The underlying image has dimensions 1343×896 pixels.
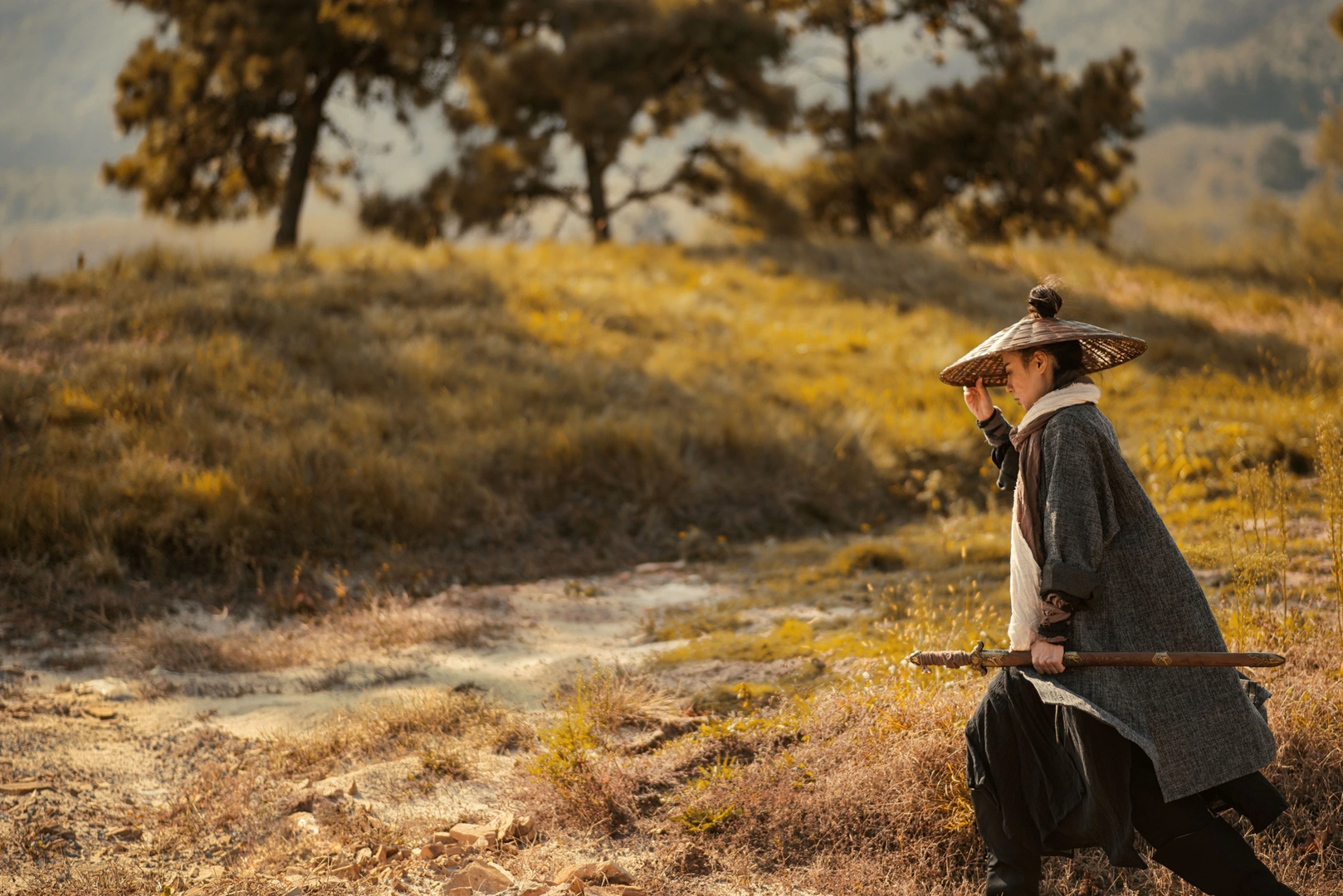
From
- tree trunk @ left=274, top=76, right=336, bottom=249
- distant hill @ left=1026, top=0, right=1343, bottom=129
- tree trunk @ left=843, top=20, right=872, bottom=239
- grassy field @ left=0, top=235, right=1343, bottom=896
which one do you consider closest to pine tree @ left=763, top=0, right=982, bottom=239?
tree trunk @ left=843, top=20, right=872, bottom=239

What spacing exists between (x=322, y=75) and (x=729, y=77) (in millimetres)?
7182

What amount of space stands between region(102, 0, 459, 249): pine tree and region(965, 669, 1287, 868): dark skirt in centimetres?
1464

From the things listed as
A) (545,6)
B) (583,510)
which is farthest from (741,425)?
(545,6)

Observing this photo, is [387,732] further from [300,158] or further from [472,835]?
[300,158]

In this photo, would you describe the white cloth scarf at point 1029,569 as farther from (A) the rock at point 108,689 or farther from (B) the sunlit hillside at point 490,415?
(B) the sunlit hillside at point 490,415

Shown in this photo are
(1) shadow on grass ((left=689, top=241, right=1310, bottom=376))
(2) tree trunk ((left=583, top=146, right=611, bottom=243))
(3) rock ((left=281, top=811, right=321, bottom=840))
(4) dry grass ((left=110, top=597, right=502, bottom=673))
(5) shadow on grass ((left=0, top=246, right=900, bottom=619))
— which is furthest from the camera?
(2) tree trunk ((left=583, top=146, right=611, bottom=243))

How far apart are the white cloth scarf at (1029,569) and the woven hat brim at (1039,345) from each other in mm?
154

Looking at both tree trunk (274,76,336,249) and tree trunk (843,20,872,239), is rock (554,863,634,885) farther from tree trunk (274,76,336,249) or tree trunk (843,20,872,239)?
tree trunk (843,20,872,239)

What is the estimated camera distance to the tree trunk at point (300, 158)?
16891 mm

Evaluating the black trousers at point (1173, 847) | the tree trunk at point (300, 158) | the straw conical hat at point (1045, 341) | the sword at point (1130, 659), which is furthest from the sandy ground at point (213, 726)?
the tree trunk at point (300, 158)

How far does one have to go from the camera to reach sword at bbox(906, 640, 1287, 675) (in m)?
2.52

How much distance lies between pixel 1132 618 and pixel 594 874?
193 cm

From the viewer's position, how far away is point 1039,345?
2867 millimetres

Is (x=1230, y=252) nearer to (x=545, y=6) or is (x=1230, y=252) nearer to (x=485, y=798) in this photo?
(x=545, y=6)
